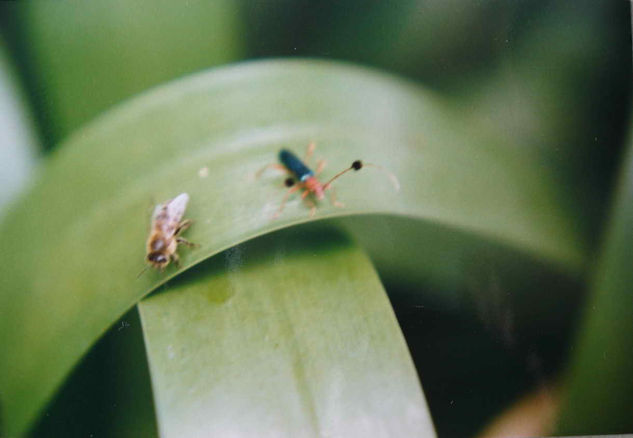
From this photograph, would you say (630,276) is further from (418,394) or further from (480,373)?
(418,394)

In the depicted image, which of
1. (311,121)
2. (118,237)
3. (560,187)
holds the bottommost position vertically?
(560,187)

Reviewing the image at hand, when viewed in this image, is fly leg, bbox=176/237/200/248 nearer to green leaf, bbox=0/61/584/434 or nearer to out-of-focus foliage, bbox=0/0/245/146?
green leaf, bbox=0/61/584/434

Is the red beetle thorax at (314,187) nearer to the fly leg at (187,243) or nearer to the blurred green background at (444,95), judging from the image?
the blurred green background at (444,95)

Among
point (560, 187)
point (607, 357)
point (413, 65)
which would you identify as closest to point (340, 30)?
point (413, 65)

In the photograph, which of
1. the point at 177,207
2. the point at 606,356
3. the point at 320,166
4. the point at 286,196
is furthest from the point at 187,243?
the point at 606,356

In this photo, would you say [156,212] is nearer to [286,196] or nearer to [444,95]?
[286,196]

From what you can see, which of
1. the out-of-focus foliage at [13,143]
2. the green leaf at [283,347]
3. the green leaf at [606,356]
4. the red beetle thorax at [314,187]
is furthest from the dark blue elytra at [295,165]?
the green leaf at [606,356]

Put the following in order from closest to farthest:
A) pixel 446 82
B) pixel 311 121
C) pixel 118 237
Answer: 1. pixel 118 237
2. pixel 311 121
3. pixel 446 82
